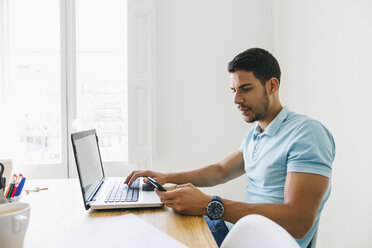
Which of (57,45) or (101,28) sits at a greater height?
(101,28)

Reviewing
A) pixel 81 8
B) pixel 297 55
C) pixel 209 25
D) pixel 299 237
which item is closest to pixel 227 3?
pixel 209 25

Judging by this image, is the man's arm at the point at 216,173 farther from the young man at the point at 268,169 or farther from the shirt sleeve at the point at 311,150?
the shirt sleeve at the point at 311,150

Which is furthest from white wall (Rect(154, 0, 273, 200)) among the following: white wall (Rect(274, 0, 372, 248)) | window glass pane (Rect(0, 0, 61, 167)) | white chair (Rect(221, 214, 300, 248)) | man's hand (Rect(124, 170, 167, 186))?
white chair (Rect(221, 214, 300, 248))

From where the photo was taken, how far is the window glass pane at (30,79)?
7.45ft

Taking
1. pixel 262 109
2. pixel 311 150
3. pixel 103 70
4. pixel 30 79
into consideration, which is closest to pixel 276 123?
pixel 262 109

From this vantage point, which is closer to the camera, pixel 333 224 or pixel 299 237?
pixel 299 237

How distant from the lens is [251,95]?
3.94ft

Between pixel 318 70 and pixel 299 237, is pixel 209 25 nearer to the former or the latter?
pixel 318 70

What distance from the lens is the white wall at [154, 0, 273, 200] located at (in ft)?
7.76

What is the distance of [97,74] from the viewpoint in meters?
2.36

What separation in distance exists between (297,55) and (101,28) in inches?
60.6

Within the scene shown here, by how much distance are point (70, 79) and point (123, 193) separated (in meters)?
1.53

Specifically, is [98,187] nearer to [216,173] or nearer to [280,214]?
[216,173]

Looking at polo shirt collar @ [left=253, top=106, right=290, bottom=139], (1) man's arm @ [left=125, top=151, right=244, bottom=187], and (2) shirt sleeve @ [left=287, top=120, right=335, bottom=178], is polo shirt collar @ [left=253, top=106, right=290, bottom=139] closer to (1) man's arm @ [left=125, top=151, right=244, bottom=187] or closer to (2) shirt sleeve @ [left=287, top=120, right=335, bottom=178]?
(2) shirt sleeve @ [left=287, top=120, right=335, bottom=178]
